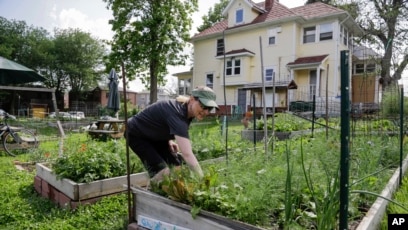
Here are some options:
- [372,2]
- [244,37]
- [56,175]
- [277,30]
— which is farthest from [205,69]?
[56,175]

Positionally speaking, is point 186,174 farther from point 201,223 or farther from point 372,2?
point 372,2

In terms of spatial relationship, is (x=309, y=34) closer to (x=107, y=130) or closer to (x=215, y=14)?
(x=215, y=14)

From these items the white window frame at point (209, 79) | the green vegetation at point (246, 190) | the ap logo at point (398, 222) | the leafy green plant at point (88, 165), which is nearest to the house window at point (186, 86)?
the white window frame at point (209, 79)

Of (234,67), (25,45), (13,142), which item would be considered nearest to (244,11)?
(234,67)

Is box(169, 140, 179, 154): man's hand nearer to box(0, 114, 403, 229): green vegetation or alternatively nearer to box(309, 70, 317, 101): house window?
box(0, 114, 403, 229): green vegetation

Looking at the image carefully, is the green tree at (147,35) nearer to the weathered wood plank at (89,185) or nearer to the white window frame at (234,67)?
the white window frame at (234,67)

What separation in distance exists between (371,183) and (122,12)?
19.8 meters

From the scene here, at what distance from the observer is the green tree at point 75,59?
38.0 metres

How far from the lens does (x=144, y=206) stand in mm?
2406

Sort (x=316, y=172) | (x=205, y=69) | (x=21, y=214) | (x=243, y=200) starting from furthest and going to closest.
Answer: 1. (x=205, y=69)
2. (x=21, y=214)
3. (x=316, y=172)
4. (x=243, y=200)

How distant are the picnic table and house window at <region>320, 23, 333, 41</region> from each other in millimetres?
Answer: 14770

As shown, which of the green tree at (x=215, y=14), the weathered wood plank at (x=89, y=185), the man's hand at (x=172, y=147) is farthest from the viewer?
the green tree at (x=215, y=14)

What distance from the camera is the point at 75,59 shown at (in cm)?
3866

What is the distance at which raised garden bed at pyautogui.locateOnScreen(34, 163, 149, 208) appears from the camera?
124 inches
